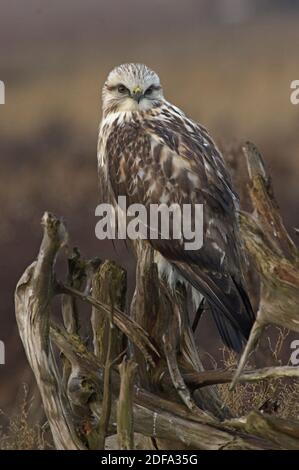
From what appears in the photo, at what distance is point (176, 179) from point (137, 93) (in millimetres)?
390

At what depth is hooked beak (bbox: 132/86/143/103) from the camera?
4.07m

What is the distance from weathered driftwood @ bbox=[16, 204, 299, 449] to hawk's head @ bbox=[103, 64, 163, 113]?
618 millimetres

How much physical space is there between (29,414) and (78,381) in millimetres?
978

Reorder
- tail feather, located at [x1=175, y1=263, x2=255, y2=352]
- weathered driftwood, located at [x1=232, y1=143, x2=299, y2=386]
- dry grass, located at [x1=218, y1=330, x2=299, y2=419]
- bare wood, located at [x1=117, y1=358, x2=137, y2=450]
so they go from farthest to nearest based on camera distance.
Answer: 1. dry grass, located at [x1=218, y1=330, x2=299, y2=419]
2. tail feather, located at [x1=175, y1=263, x2=255, y2=352]
3. weathered driftwood, located at [x1=232, y1=143, x2=299, y2=386]
4. bare wood, located at [x1=117, y1=358, x2=137, y2=450]

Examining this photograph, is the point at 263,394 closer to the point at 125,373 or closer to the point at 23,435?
the point at 23,435

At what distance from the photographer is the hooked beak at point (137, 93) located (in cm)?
407

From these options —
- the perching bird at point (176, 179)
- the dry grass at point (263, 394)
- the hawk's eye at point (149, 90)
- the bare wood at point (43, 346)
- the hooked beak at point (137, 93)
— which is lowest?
the dry grass at point (263, 394)

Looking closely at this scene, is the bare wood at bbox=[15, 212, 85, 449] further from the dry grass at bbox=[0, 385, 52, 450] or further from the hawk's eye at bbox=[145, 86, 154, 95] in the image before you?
the hawk's eye at bbox=[145, 86, 154, 95]

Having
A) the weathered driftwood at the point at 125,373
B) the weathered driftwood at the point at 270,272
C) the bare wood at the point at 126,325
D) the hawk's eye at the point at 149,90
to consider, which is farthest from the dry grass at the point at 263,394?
the hawk's eye at the point at 149,90

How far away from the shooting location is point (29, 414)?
4.45 m

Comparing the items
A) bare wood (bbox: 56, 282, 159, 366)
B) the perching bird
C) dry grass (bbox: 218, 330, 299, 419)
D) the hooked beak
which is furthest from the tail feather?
the hooked beak

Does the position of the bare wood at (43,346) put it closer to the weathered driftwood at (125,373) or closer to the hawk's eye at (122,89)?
the weathered driftwood at (125,373)

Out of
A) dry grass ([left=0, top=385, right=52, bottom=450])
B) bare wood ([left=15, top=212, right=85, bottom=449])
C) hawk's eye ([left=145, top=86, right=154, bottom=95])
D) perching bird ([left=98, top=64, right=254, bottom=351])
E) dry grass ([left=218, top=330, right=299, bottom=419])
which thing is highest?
hawk's eye ([left=145, top=86, right=154, bottom=95])
